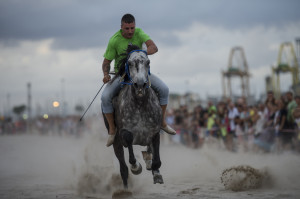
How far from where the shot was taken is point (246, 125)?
15961mm

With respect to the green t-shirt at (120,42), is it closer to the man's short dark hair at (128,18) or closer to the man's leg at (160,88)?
the man's short dark hair at (128,18)

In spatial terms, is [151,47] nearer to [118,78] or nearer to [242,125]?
[118,78]

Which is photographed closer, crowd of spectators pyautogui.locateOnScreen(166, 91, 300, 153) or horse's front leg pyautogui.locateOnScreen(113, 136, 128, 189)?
horse's front leg pyautogui.locateOnScreen(113, 136, 128, 189)

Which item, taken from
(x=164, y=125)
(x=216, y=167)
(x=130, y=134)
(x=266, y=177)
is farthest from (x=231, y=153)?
(x=130, y=134)

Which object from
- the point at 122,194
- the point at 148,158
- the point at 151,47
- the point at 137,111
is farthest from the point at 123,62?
the point at 122,194

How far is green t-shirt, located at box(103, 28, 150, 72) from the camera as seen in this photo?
839 cm

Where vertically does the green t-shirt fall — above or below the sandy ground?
above

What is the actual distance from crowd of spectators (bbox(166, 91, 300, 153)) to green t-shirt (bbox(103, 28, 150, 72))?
635 cm

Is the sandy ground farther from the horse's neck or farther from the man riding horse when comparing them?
the horse's neck

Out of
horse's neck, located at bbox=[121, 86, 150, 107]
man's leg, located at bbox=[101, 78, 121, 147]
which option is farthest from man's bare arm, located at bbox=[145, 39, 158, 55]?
man's leg, located at bbox=[101, 78, 121, 147]

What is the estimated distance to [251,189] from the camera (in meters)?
8.68

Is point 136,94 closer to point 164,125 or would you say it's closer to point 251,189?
point 164,125

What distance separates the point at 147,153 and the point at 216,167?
13.8 ft

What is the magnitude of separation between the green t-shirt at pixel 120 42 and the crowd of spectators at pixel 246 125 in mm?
6349
